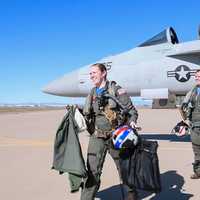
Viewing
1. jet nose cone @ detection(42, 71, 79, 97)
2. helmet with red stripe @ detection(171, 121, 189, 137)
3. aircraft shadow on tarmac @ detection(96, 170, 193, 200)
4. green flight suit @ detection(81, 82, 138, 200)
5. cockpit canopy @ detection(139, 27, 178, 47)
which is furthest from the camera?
jet nose cone @ detection(42, 71, 79, 97)

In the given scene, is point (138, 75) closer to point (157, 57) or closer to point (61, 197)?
point (157, 57)

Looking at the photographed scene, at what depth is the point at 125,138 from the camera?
13.1 ft

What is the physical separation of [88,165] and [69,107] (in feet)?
2.44

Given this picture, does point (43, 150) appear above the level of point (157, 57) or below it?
below

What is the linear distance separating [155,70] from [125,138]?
5.33 m

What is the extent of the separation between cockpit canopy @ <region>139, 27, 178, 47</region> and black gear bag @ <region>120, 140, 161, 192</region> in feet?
18.9

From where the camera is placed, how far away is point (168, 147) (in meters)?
9.55

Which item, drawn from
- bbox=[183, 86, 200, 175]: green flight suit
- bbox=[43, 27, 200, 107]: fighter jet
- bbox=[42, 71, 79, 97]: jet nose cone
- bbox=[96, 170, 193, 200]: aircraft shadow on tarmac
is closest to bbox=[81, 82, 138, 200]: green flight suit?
bbox=[96, 170, 193, 200]: aircraft shadow on tarmac

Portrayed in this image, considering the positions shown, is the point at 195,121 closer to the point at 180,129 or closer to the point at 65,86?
the point at 180,129

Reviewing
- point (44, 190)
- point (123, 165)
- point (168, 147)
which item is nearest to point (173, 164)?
point (168, 147)

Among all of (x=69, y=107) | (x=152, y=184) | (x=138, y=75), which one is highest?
(x=138, y=75)

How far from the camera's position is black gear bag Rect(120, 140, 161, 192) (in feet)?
13.4

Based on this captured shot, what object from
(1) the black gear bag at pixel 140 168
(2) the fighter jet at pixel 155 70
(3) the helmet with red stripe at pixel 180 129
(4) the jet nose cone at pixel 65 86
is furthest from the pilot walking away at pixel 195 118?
(4) the jet nose cone at pixel 65 86

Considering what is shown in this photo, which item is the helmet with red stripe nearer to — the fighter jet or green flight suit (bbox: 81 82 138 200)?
green flight suit (bbox: 81 82 138 200)
